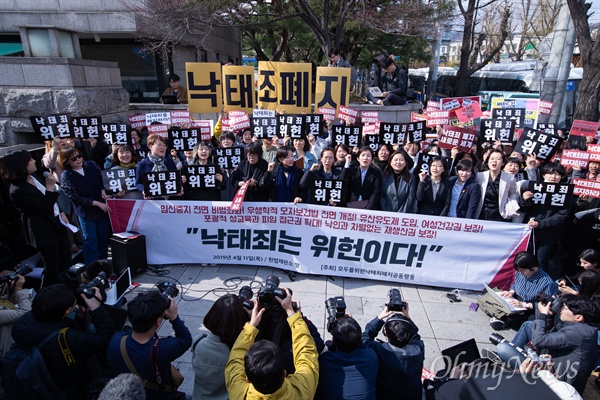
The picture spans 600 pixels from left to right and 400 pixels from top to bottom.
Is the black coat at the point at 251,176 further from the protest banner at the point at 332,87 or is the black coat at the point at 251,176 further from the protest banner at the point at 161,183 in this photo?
the protest banner at the point at 332,87

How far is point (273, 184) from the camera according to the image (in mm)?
6078

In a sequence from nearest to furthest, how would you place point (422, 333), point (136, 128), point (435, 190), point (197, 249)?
point (422, 333) → point (435, 190) → point (197, 249) → point (136, 128)

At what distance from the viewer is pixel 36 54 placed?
348 inches

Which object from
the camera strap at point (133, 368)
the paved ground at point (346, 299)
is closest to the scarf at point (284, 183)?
the paved ground at point (346, 299)

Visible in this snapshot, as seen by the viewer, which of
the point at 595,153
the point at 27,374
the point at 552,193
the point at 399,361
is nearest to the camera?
the point at 27,374

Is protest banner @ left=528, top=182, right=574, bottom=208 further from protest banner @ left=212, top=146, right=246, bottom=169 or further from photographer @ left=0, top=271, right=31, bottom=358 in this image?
photographer @ left=0, top=271, right=31, bottom=358

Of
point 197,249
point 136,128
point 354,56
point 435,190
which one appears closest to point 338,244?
point 435,190

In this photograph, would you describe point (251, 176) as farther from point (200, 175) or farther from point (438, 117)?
point (438, 117)

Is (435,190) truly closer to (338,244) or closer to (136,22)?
(338,244)

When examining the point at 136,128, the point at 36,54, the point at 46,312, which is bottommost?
the point at 46,312

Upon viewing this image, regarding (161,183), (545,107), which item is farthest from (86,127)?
(545,107)

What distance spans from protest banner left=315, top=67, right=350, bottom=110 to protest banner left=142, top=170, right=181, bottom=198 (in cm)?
476

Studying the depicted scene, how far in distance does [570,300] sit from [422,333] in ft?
5.58

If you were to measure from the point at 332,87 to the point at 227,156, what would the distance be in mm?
3962
